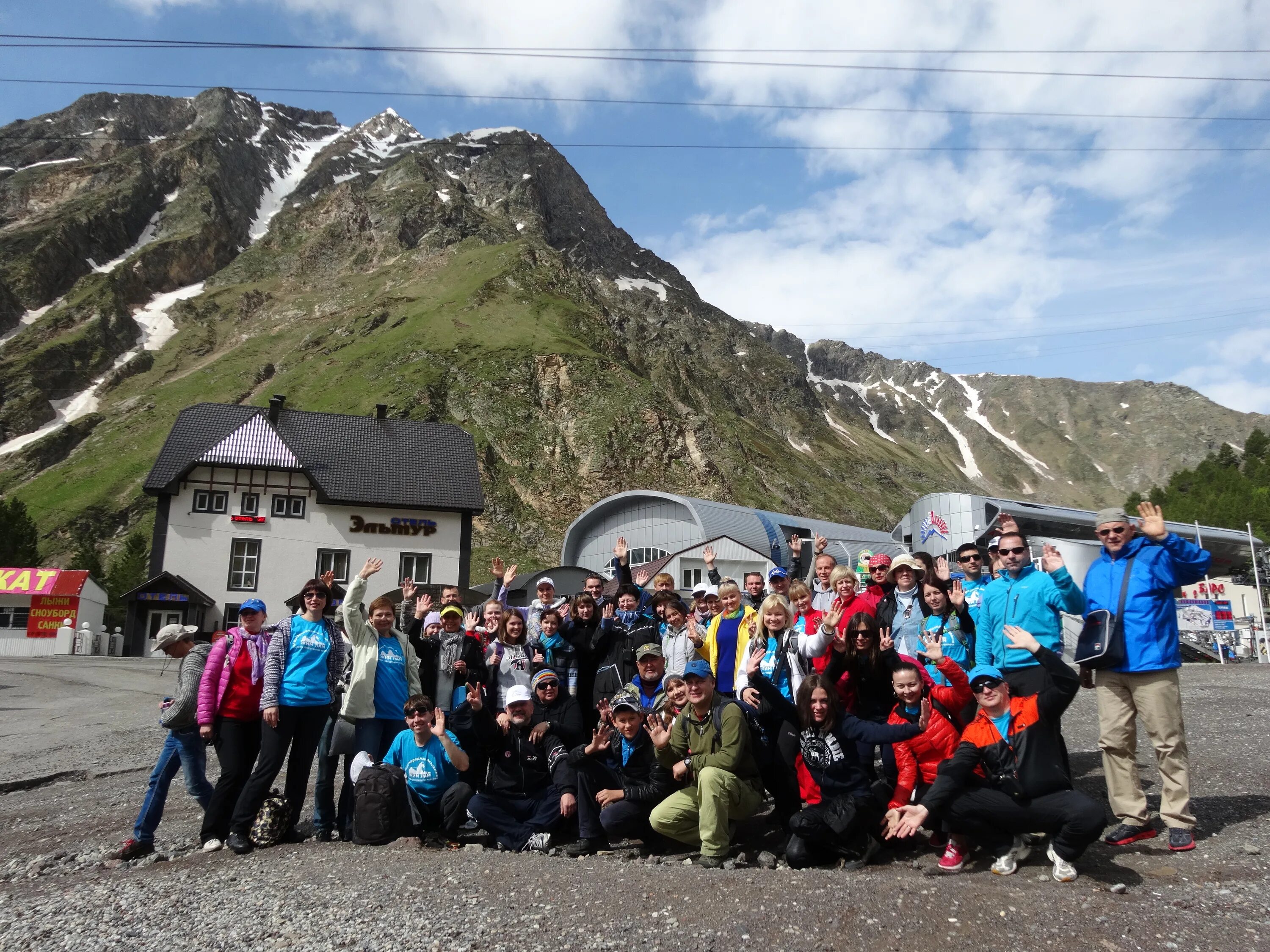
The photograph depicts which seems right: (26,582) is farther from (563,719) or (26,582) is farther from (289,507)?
(563,719)

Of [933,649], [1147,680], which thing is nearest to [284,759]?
[933,649]

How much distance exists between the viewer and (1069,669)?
5.45m

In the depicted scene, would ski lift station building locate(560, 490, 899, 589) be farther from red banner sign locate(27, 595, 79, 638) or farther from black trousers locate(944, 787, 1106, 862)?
black trousers locate(944, 787, 1106, 862)

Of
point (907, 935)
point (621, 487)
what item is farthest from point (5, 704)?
point (621, 487)

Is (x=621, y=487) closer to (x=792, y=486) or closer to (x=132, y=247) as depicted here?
(x=792, y=486)

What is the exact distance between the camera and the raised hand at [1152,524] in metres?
5.64

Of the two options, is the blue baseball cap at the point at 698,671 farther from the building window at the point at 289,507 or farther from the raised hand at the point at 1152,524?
the building window at the point at 289,507

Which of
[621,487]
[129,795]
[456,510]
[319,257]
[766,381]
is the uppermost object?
[319,257]

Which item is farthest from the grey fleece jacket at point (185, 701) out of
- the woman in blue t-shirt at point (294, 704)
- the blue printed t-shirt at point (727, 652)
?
the blue printed t-shirt at point (727, 652)

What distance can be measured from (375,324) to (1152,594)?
99.3m

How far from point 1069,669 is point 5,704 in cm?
1969

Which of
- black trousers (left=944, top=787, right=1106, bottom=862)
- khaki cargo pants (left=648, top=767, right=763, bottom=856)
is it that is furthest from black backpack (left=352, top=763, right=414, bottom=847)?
black trousers (left=944, top=787, right=1106, bottom=862)

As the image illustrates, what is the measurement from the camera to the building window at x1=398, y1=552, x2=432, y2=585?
3938 cm

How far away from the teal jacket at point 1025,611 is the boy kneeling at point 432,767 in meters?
4.33
